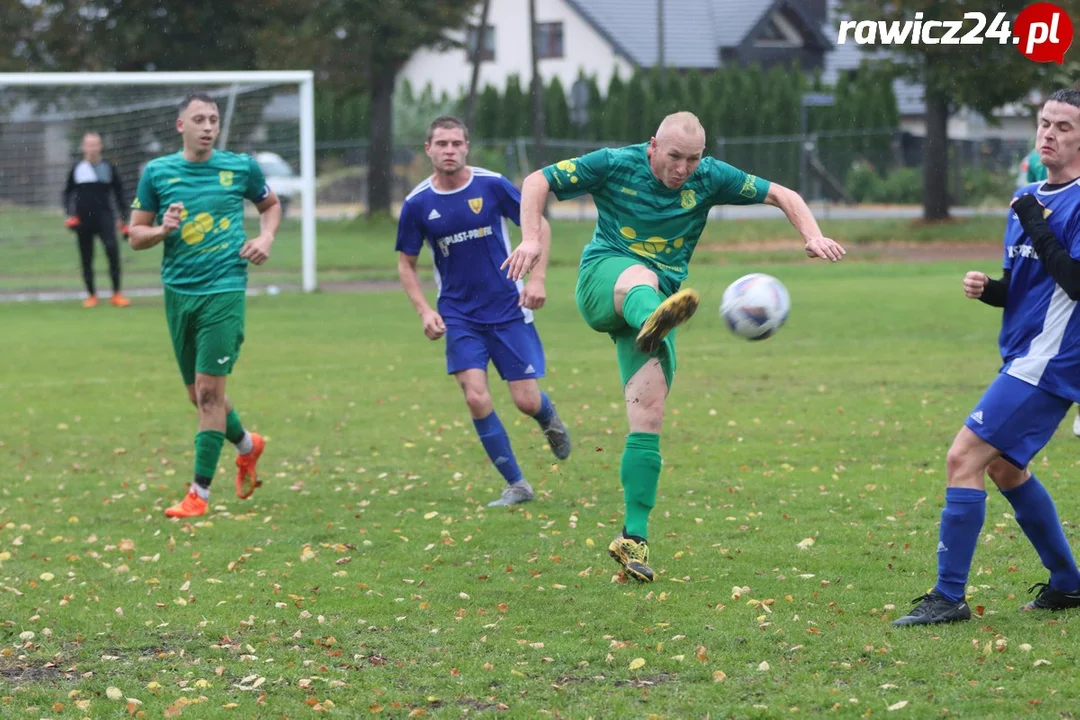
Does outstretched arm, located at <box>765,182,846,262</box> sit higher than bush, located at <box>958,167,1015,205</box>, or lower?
higher

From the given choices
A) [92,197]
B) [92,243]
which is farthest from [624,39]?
[92,197]

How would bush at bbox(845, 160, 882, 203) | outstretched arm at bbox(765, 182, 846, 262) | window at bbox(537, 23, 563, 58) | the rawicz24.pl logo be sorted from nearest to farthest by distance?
outstretched arm at bbox(765, 182, 846, 262)
the rawicz24.pl logo
bush at bbox(845, 160, 882, 203)
window at bbox(537, 23, 563, 58)

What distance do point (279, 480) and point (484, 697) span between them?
4.97 meters

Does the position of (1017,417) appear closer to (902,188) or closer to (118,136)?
(118,136)

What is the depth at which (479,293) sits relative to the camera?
858 centimetres

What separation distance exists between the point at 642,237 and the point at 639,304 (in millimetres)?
544

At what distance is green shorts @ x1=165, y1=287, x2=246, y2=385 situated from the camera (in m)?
8.45

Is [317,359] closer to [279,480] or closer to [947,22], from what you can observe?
[279,480]

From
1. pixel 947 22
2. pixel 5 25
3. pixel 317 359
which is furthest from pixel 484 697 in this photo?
pixel 5 25

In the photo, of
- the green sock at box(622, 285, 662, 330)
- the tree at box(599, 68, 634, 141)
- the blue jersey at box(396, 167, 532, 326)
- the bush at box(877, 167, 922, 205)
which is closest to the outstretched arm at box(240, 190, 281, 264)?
the blue jersey at box(396, 167, 532, 326)

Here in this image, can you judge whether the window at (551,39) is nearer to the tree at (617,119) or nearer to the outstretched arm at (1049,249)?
the tree at (617,119)

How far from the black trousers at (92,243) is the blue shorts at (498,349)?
13747 millimetres

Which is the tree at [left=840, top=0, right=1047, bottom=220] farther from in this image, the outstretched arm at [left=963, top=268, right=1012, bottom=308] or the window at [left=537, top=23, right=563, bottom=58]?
the window at [left=537, top=23, right=563, bottom=58]

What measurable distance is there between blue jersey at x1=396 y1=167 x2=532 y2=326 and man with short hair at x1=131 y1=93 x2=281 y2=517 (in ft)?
3.00
